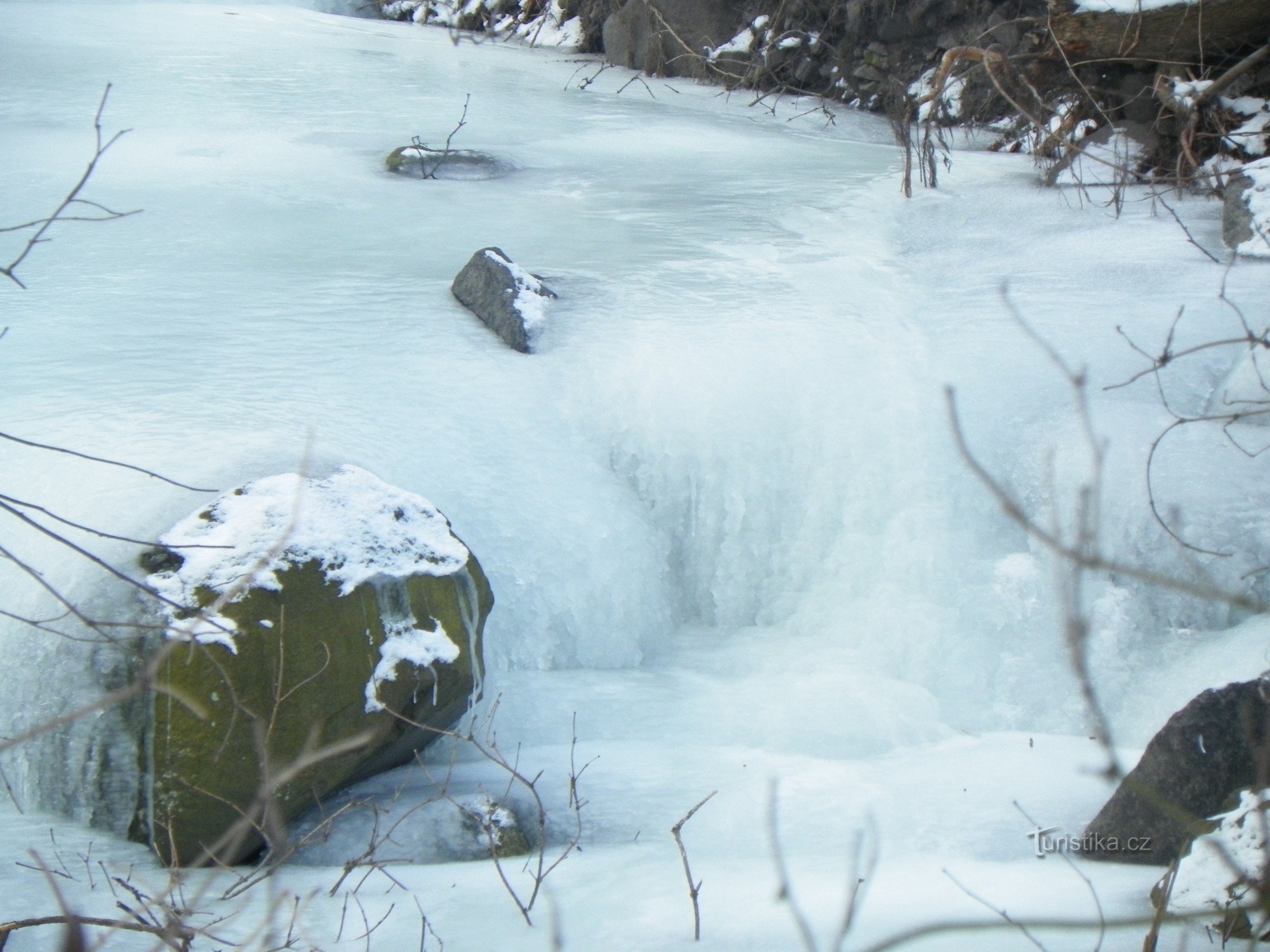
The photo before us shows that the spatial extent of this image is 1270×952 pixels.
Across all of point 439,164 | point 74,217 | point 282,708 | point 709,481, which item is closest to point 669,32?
point 439,164

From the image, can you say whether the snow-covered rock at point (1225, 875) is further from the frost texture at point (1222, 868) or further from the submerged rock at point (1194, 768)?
the submerged rock at point (1194, 768)

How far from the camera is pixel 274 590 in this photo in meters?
2.66

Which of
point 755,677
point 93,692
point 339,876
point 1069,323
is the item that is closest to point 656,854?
point 339,876

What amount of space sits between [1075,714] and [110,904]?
2521mm

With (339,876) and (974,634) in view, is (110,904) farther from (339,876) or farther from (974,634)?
(974,634)

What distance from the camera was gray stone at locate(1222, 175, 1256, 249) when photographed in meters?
4.94

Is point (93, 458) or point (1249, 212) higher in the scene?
point (1249, 212)

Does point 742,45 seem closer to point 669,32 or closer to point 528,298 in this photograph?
point 669,32

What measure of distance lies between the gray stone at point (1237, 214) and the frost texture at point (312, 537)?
3.78 meters

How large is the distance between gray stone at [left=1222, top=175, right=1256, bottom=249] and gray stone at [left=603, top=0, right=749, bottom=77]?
230 inches

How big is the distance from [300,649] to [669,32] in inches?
368

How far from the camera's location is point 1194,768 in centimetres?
240

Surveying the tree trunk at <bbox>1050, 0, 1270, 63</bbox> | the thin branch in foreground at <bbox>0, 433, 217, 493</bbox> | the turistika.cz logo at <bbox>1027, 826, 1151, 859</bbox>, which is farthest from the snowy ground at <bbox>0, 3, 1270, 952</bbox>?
the tree trunk at <bbox>1050, 0, 1270, 63</bbox>

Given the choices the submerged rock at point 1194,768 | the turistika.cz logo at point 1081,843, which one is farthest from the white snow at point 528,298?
the submerged rock at point 1194,768
